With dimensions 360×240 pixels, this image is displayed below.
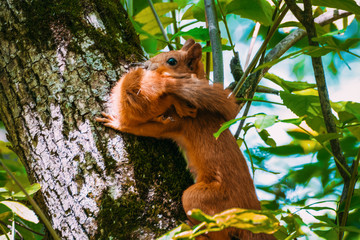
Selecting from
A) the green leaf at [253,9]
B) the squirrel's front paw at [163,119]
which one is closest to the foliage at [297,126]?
the green leaf at [253,9]

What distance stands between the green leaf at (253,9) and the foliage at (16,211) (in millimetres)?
1228

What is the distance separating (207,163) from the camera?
66.4 inches

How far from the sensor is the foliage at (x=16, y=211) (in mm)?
1180

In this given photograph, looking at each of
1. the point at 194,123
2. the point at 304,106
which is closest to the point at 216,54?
the point at 194,123

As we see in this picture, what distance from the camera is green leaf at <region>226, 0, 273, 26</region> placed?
180 centimetres

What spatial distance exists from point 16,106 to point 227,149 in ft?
3.20

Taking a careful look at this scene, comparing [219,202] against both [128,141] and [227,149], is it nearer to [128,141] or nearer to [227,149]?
[227,149]

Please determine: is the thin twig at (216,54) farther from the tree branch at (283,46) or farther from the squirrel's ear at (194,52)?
the tree branch at (283,46)

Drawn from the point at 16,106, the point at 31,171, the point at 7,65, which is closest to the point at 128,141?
the point at 31,171

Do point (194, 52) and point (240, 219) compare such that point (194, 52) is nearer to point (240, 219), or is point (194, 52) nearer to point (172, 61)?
point (172, 61)

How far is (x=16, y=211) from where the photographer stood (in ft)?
3.82

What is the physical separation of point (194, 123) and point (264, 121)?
701mm

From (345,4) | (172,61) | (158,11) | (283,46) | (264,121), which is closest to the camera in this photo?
(264,121)

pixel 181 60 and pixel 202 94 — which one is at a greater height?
pixel 181 60
